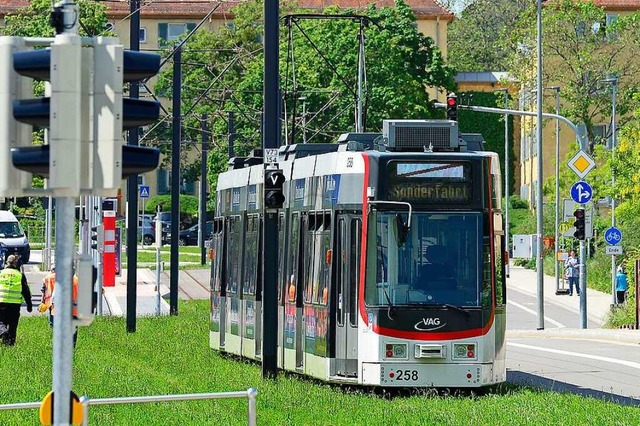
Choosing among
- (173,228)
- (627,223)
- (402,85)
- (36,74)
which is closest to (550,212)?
(402,85)

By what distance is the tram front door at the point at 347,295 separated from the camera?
2053cm

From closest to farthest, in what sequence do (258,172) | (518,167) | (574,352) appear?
(258,172) < (574,352) < (518,167)

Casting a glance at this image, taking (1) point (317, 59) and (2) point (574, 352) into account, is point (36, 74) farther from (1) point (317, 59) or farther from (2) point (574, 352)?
(1) point (317, 59)

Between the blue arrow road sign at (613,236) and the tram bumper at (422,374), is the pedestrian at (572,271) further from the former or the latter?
the tram bumper at (422,374)

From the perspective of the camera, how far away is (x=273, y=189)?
67.9 ft

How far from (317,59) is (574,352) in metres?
51.0

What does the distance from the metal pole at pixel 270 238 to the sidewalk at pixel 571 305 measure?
1568 cm

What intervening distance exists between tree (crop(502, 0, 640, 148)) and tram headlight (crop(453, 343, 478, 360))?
68692 millimetres

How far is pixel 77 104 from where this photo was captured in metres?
9.51

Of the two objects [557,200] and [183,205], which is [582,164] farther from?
[183,205]

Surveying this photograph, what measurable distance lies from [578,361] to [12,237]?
4056 centimetres

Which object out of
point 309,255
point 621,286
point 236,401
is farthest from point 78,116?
point 621,286

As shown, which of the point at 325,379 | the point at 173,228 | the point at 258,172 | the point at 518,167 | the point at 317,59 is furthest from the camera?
the point at 518,167

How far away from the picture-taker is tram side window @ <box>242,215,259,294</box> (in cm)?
2453
